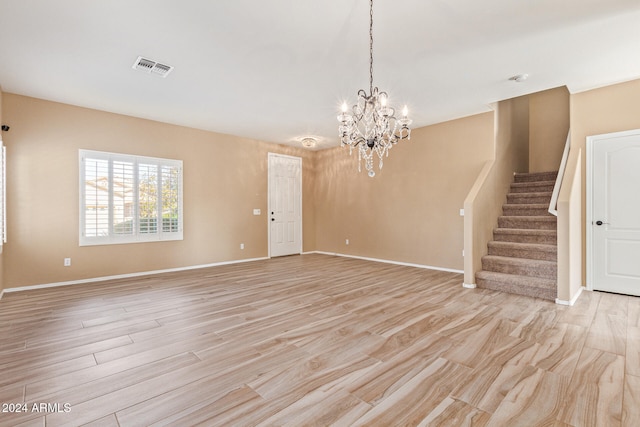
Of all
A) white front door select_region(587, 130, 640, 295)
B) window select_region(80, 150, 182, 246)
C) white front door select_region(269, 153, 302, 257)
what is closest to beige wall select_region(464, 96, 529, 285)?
white front door select_region(587, 130, 640, 295)

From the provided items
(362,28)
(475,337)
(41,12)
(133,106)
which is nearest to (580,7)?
(362,28)

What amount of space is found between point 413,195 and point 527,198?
1.99 metres

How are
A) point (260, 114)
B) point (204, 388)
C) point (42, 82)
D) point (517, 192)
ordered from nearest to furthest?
point (204, 388) < point (42, 82) < point (260, 114) < point (517, 192)

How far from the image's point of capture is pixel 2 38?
2902 mm

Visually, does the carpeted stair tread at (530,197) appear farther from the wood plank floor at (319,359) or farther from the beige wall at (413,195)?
the wood plank floor at (319,359)

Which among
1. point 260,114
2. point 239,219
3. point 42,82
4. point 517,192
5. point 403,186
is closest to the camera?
point 42,82

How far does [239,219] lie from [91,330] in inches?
156

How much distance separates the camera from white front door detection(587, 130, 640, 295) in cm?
395

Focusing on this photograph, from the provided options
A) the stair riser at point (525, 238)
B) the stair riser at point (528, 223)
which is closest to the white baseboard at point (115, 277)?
the stair riser at point (525, 238)

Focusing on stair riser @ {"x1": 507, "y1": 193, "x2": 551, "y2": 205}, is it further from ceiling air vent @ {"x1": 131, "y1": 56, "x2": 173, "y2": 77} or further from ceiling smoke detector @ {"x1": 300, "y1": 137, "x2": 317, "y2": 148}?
ceiling air vent @ {"x1": 131, "y1": 56, "x2": 173, "y2": 77}

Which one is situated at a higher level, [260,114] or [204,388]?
[260,114]

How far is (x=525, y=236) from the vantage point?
190 inches

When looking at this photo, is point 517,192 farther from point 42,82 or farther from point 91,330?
point 42,82

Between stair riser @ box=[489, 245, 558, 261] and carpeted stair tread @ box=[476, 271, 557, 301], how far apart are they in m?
0.46
